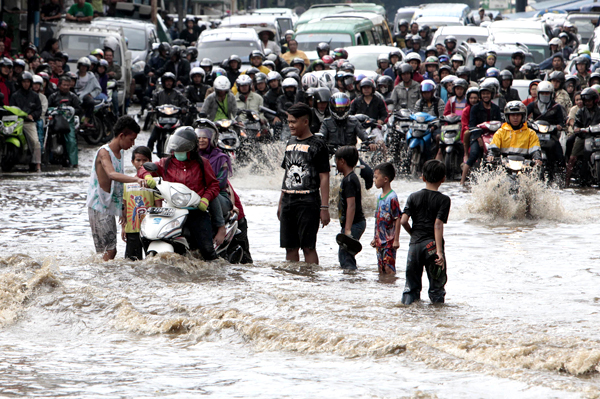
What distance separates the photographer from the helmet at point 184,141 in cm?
759

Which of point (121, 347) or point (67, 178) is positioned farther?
point (67, 178)

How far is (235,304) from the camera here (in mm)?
6992

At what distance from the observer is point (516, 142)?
40.0 ft

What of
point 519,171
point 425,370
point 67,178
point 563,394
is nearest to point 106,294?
point 425,370

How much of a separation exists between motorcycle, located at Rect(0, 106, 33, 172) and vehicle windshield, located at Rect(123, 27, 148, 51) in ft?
37.4

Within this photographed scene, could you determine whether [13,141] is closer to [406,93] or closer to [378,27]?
[406,93]

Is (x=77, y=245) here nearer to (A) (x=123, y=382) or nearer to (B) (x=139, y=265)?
(B) (x=139, y=265)

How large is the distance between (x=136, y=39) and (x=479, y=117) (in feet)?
45.9

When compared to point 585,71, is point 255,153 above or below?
below

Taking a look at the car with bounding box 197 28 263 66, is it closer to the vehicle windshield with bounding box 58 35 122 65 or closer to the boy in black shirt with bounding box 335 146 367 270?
the vehicle windshield with bounding box 58 35 122 65

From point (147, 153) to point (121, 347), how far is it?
2.66 m

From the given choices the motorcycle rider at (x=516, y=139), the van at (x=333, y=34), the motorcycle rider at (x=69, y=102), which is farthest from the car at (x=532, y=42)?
the motorcycle rider at (x=516, y=139)

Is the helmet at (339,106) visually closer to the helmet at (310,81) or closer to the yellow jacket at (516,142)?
the yellow jacket at (516,142)

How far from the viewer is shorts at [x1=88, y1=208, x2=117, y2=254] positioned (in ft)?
26.1
